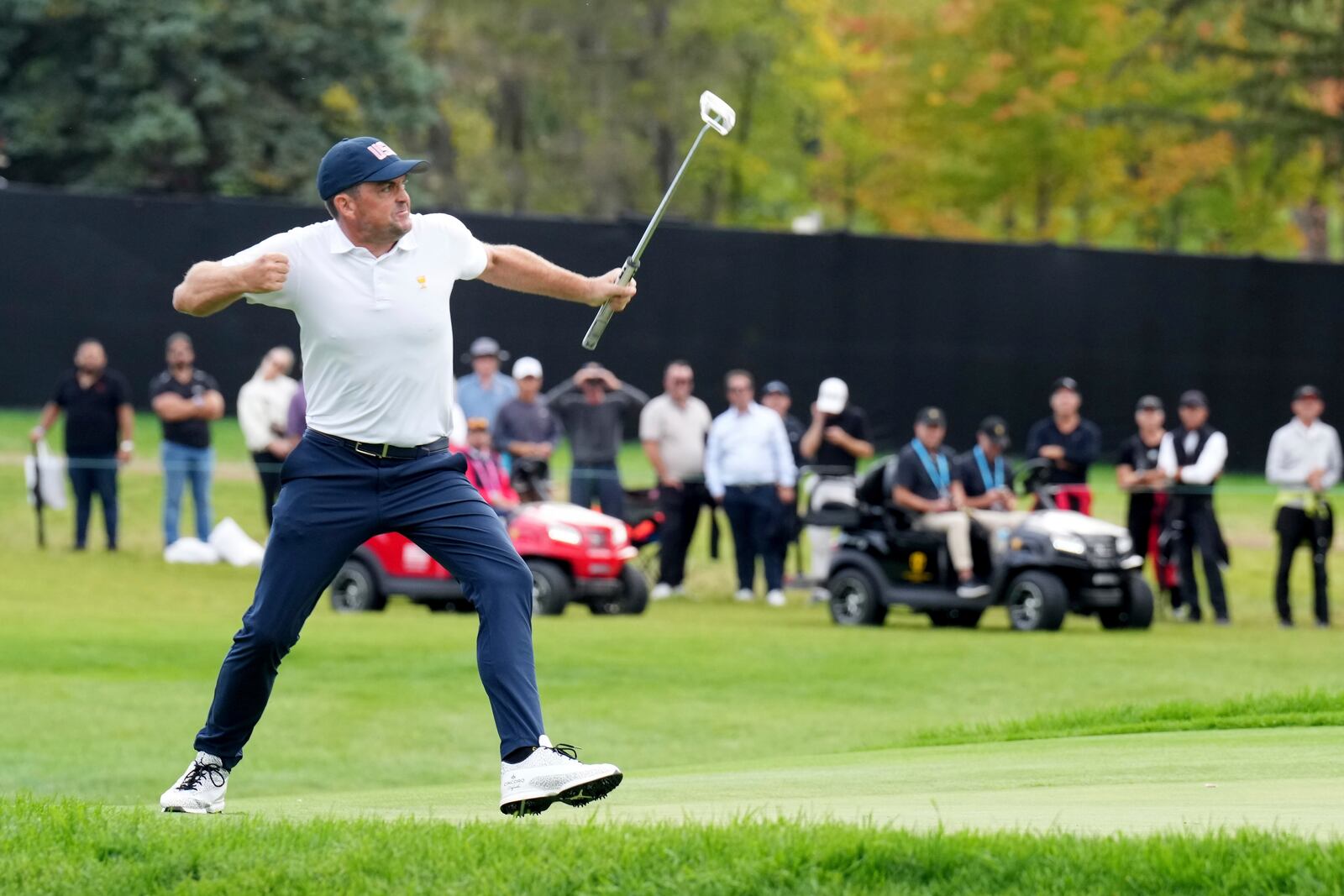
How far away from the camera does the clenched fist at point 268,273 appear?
6301 mm

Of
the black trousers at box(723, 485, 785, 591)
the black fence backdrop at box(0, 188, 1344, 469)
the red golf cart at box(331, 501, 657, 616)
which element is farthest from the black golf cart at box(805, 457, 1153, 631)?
the black fence backdrop at box(0, 188, 1344, 469)

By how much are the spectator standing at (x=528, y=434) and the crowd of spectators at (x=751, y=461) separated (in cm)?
2

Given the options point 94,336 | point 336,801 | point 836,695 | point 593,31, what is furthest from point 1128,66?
point 336,801

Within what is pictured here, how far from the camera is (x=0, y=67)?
37.3 m

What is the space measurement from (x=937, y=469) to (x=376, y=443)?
40.1 feet

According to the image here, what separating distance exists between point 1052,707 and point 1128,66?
83.8 ft

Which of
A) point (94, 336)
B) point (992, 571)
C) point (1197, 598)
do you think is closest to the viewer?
point (992, 571)

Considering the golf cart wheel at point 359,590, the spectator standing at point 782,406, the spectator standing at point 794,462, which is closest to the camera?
the golf cart wheel at point 359,590

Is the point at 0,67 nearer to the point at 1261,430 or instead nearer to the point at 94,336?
the point at 94,336

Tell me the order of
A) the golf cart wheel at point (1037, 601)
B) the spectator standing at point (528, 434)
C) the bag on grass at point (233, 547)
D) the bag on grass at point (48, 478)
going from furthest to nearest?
1. the bag on grass at point (48, 478)
2. the bag on grass at point (233, 547)
3. the spectator standing at point (528, 434)
4. the golf cart wheel at point (1037, 601)

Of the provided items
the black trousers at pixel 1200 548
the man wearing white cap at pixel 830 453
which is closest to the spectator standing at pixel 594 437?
the man wearing white cap at pixel 830 453

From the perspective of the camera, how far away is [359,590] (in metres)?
18.7

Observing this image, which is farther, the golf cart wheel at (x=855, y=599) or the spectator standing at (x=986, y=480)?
the spectator standing at (x=986, y=480)

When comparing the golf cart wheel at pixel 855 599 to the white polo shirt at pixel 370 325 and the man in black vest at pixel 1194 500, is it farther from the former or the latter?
the white polo shirt at pixel 370 325
